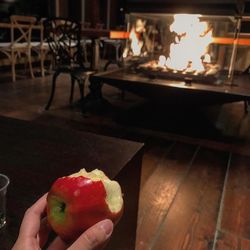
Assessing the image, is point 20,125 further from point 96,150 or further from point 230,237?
point 230,237

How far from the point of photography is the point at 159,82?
2.35 m

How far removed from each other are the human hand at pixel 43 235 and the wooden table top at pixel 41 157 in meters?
0.08

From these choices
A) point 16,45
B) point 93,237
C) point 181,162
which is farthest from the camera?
point 16,45

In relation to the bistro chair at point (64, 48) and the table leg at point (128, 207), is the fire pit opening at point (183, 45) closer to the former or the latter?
the bistro chair at point (64, 48)

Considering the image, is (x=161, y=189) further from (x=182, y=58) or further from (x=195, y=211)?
(x=182, y=58)

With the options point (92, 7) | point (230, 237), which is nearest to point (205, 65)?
point (230, 237)

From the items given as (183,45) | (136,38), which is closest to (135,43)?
(136,38)

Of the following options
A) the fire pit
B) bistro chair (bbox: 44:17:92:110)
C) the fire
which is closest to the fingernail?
the fire pit

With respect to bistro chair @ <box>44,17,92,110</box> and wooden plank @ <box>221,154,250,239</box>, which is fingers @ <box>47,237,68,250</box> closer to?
wooden plank @ <box>221,154,250,239</box>

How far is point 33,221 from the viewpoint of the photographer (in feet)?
1.35

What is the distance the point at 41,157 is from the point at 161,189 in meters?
0.90

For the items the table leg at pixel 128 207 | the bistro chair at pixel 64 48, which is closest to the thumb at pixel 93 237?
the table leg at pixel 128 207

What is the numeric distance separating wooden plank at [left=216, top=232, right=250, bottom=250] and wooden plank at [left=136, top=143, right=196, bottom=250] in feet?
0.84

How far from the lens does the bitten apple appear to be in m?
0.35
